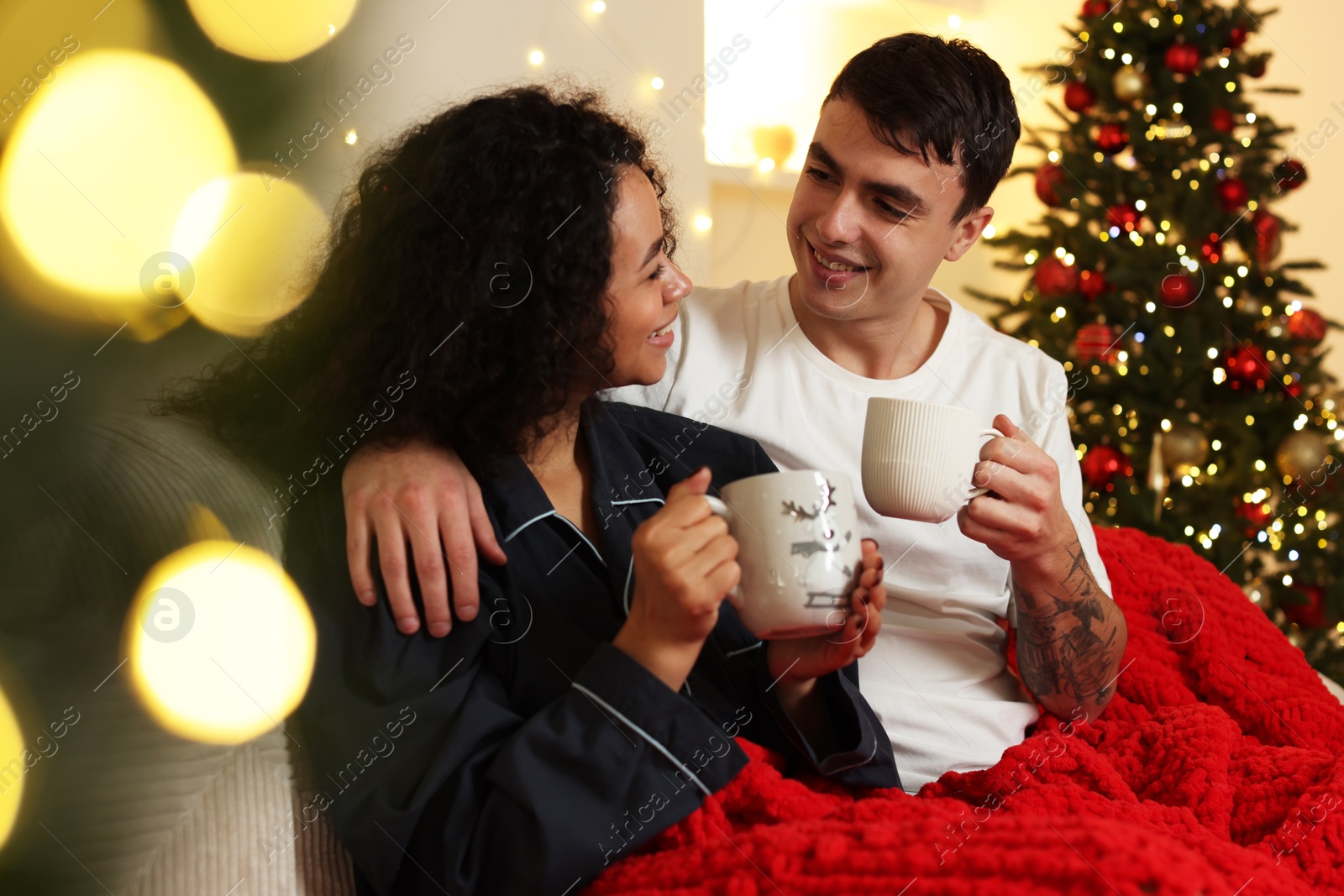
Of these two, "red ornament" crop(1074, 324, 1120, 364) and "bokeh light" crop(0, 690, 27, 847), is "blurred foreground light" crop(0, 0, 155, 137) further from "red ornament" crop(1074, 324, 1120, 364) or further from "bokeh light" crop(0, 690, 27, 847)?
A: "red ornament" crop(1074, 324, 1120, 364)

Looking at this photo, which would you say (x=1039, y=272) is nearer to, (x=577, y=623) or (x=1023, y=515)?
(x=1023, y=515)

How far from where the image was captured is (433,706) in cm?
88

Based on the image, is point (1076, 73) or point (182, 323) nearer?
point (182, 323)

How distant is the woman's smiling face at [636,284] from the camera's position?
3.45 ft

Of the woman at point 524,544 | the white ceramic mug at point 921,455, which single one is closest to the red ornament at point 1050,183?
the woman at point 524,544

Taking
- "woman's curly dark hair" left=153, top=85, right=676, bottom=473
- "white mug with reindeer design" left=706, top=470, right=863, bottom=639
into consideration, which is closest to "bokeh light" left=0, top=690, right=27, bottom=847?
"woman's curly dark hair" left=153, top=85, right=676, bottom=473

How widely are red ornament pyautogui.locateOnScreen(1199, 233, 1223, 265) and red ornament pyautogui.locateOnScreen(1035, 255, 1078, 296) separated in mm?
309

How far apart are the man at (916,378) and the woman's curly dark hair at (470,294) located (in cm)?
20

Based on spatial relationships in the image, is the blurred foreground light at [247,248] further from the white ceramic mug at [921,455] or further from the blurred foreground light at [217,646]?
the white ceramic mug at [921,455]

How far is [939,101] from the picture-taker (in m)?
1.37

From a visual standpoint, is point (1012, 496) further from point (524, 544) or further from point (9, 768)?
point (9, 768)

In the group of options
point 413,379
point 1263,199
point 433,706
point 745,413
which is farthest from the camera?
point 1263,199

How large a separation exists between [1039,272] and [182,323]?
93.6 inches

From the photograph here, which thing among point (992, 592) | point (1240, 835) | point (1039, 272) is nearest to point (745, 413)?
point (992, 592)
